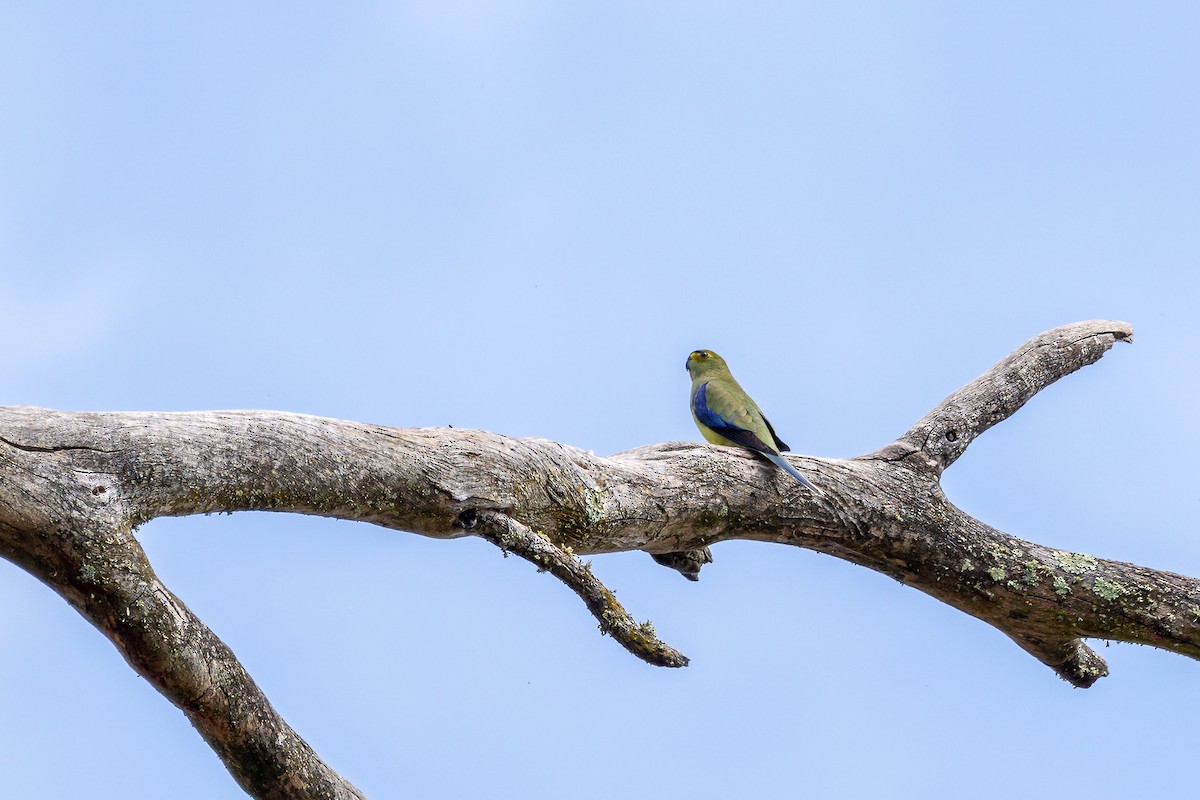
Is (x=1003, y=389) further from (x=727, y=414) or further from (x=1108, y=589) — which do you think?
(x=727, y=414)

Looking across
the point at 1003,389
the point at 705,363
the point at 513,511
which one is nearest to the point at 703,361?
the point at 705,363

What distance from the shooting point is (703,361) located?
264 inches

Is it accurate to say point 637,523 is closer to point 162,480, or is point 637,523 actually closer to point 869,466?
point 869,466

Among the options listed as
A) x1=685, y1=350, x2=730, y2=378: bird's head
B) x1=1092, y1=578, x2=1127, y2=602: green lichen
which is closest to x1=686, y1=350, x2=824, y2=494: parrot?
x1=685, y1=350, x2=730, y2=378: bird's head

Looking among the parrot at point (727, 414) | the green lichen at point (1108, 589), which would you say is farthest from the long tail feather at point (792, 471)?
the green lichen at point (1108, 589)

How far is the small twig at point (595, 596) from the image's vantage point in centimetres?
348

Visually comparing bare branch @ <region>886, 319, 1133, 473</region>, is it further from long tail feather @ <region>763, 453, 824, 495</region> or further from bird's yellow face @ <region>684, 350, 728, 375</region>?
bird's yellow face @ <region>684, 350, 728, 375</region>

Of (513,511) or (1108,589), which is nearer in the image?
(513,511)

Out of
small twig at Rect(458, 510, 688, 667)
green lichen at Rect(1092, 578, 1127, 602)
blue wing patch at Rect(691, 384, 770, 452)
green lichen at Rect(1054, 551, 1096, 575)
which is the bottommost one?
small twig at Rect(458, 510, 688, 667)

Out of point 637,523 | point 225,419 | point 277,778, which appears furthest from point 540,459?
point 277,778

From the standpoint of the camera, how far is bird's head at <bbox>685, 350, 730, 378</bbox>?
659 cm

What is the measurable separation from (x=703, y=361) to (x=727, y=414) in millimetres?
1244

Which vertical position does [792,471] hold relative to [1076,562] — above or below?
above

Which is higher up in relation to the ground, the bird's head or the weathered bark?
the bird's head
